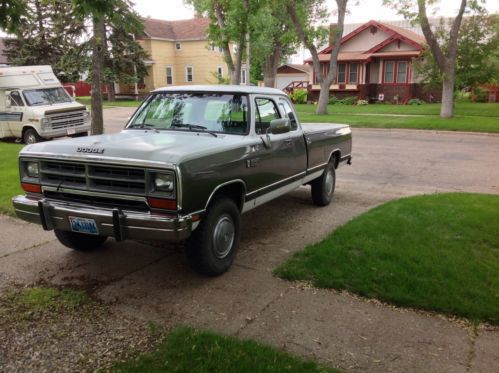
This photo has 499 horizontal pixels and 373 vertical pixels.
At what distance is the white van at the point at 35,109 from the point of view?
15.9 m

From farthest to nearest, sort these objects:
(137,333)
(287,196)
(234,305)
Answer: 1. (287,196)
2. (234,305)
3. (137,333)

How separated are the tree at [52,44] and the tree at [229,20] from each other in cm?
1723

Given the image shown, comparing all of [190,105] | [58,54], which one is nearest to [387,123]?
[190,105]

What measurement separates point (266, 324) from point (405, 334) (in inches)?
43.9

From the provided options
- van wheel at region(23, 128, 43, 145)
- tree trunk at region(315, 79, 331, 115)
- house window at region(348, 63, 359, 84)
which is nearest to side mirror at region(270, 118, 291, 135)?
van wheel at region(23, 128, 43, 145)

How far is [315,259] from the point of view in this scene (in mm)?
5277

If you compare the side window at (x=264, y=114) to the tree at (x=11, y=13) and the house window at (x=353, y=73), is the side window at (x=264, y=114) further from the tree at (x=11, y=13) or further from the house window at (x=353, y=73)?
the house window at (x=353, y=73)

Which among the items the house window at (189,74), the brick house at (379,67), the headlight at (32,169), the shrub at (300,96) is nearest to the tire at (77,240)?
the headlight at (32,169)

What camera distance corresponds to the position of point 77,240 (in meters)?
5.57

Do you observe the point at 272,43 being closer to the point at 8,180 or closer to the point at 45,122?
the point at 45,122

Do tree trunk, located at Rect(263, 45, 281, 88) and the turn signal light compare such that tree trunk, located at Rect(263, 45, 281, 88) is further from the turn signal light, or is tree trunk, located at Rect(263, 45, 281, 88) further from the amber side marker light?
the turn signal light

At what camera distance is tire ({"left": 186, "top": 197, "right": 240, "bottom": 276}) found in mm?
4652

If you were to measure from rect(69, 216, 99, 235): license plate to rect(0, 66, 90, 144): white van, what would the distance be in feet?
40.7

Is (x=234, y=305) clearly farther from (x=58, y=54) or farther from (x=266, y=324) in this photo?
(x=58, y=54)
